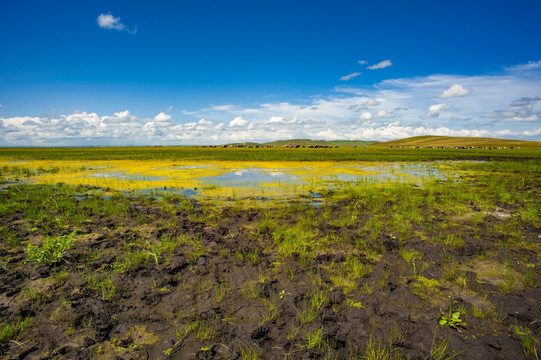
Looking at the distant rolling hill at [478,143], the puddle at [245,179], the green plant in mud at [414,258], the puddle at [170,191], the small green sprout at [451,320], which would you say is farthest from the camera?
the distant rolling hill at [478,143]

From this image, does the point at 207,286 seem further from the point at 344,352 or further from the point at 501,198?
the point at 501,198

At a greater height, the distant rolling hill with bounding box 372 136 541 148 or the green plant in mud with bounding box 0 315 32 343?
the distant rolling hill with bounding box 372 136 541 148

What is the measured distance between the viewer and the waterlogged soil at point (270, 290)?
3.72m

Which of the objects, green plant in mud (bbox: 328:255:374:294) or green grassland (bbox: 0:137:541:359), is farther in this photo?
green plant in mud (bbox: 328:255:374:294)

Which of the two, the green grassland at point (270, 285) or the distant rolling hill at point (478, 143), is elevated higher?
the distant rolling hill at point (478, 143)

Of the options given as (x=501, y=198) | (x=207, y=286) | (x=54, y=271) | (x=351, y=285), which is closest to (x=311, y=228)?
(x=351, y=285)

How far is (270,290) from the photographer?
509cm

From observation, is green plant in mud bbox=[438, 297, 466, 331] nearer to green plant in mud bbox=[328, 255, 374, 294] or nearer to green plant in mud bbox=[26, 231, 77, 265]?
green plant in mud bbox=[328, 255, 374, 294]

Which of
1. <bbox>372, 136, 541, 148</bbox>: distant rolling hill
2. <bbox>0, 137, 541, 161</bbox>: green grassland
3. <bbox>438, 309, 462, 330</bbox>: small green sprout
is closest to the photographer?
<bbox>438, 309, 462, 330</bbox>: small green sprout

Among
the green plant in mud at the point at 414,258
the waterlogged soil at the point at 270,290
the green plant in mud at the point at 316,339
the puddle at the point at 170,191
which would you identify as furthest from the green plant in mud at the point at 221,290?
the puddle at the point at 170,191

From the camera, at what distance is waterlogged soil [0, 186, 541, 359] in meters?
3.72

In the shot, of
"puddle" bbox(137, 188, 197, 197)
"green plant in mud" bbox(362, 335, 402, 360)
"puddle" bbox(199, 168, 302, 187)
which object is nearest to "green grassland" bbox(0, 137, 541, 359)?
"green plant in mud" bbox(362, 335, 402, 360)

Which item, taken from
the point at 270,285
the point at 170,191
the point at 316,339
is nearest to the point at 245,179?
the point at 170,191

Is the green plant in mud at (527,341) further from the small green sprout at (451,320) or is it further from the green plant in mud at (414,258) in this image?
the green plant in mud at (414,258)
